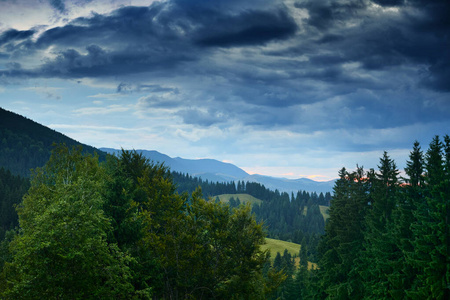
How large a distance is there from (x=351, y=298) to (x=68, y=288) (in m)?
34.3

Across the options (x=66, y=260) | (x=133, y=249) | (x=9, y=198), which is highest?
(x=66, y=260)

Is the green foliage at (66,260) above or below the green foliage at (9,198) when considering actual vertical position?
above

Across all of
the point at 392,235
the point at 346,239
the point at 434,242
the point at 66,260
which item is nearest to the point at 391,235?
the point at 392,235

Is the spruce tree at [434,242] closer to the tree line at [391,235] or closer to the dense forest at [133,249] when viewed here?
the tree line at [391,235]

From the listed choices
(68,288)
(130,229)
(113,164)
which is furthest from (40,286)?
(113,164)

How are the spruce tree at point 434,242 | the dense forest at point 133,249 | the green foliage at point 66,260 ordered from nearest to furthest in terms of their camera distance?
the green foliage at point 66,260
the dense forest at point 133,249
the spruce tree at point 434,242

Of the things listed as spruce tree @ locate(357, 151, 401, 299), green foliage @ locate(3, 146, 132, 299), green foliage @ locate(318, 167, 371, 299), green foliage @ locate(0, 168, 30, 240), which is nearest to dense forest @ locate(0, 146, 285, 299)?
green foliage @ locate(3, 146, 132, 299)

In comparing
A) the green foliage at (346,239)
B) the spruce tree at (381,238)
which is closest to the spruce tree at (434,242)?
the spruce tree at (381,238)

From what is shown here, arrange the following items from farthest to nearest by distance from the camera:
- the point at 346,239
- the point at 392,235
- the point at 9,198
Result: the point at 9,198 → the point at 346,239 → the point at 392,235

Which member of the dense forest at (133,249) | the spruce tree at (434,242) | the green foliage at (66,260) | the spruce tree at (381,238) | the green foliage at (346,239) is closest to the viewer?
the green foliage at (66,260)

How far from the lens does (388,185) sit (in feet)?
144

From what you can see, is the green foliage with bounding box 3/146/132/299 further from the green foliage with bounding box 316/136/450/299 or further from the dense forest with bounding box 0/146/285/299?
the green foliage with bounding box 316/136/450/299

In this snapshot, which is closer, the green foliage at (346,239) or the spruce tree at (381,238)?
the spruce tree at (381,238)

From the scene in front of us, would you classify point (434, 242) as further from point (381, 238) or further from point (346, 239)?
point (346, 239)
